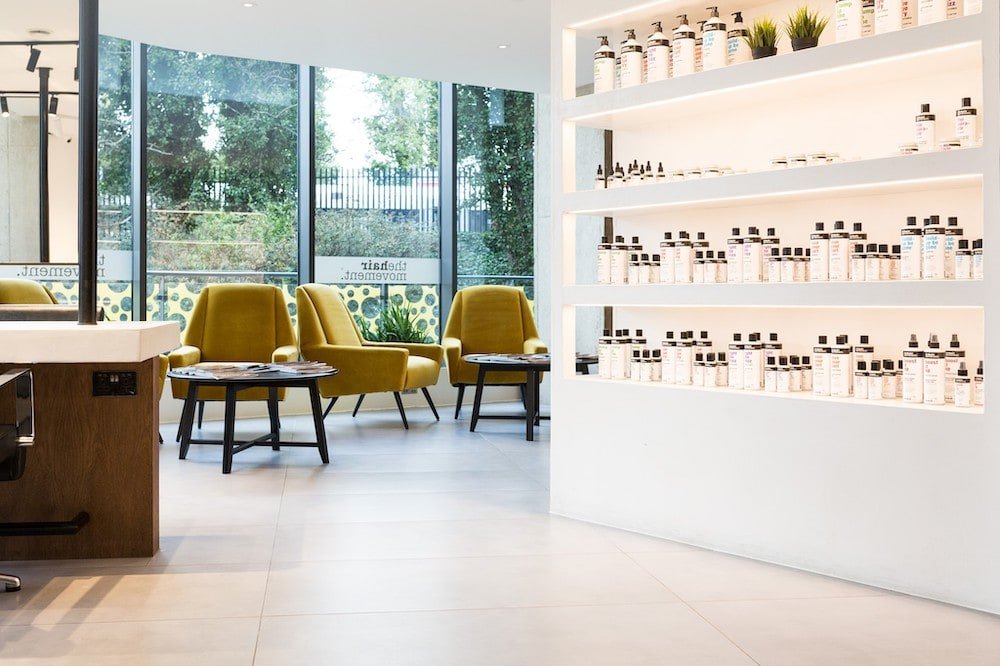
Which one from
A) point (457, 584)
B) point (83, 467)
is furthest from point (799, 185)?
point (83, 467)

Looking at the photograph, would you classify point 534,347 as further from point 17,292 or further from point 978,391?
point 978,391

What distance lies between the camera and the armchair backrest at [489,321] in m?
8.02

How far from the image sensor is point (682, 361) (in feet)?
13.6

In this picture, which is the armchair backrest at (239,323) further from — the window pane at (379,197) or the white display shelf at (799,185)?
the white display shelf at (799,185)

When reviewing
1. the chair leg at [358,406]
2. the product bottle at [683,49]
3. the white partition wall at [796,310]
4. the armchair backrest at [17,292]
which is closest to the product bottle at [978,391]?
the white partition wall at [796,310]

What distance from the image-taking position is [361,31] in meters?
6.48

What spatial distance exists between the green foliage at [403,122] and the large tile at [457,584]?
552 cm

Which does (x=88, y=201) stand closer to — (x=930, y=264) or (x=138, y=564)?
(x=138, y=564)

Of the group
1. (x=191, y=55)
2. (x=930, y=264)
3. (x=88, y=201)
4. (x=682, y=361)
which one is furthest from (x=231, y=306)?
(x=930, y=264)

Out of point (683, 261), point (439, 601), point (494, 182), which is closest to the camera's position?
point (439, 601)

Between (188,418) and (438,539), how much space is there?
2566 mm

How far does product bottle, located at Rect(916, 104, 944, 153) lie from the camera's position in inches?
135

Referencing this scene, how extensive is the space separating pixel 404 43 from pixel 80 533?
4.04m

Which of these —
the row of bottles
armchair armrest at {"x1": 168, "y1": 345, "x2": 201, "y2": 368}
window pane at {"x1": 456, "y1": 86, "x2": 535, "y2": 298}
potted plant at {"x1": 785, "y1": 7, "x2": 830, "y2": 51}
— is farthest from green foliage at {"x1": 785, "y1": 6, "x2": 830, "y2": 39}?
window pane at {"x1": 456, "y1": 86, "x2": 535, "y2": 298}
